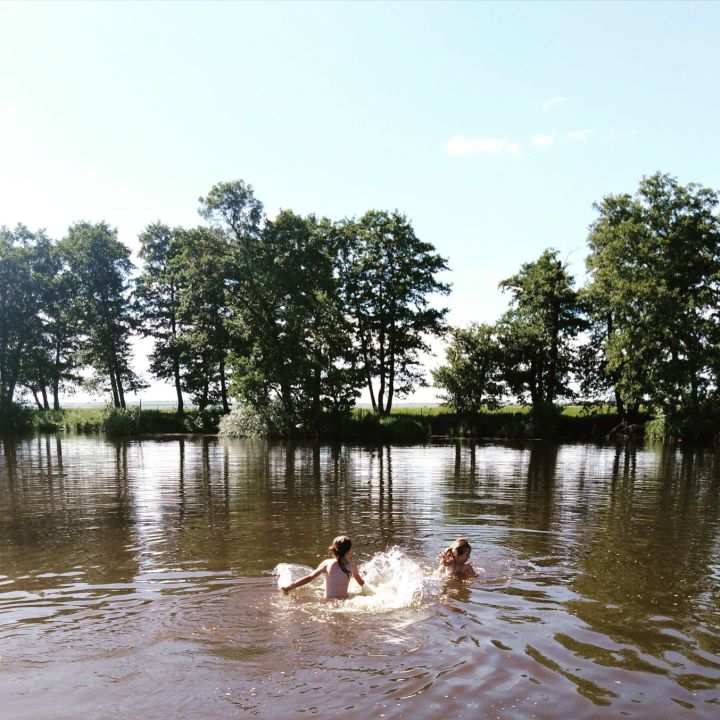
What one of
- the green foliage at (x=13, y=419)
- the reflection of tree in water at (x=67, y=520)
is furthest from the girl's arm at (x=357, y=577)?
the green foliage at (x=13, y=419)

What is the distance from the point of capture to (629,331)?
156 feet

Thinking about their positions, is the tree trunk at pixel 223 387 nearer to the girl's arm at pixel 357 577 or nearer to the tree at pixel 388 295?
the tree at pixel 388 295

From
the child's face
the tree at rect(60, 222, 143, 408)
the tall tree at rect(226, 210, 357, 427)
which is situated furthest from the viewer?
the tree at rect(60, 222, 143, 408)

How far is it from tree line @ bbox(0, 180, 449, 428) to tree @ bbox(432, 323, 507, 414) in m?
3.02

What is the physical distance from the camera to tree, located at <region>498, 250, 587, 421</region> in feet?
193

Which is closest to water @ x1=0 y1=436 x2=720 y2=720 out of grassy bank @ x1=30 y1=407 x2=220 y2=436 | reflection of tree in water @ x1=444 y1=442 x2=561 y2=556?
reflection of tree in water @ x1=444 y1=442 x2=561 y2=556

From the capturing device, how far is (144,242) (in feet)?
215

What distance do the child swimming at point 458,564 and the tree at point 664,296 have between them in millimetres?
39976

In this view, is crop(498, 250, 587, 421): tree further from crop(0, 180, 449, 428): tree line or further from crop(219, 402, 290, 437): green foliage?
crop(219, 402, 290, 437): green foliage

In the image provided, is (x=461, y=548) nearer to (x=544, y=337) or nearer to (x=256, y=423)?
(x=256, y=423)

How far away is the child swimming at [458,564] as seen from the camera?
1103 cm

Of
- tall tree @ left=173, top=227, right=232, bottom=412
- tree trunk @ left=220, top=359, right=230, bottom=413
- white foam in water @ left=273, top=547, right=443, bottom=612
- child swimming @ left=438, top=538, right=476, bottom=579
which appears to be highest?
tall tree @ left=173, top=227, right=232, bottom=412

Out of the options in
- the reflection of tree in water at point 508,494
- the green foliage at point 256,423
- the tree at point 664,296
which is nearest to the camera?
the reflection of tree in water at point 508,494

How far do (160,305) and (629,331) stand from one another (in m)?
44.3
